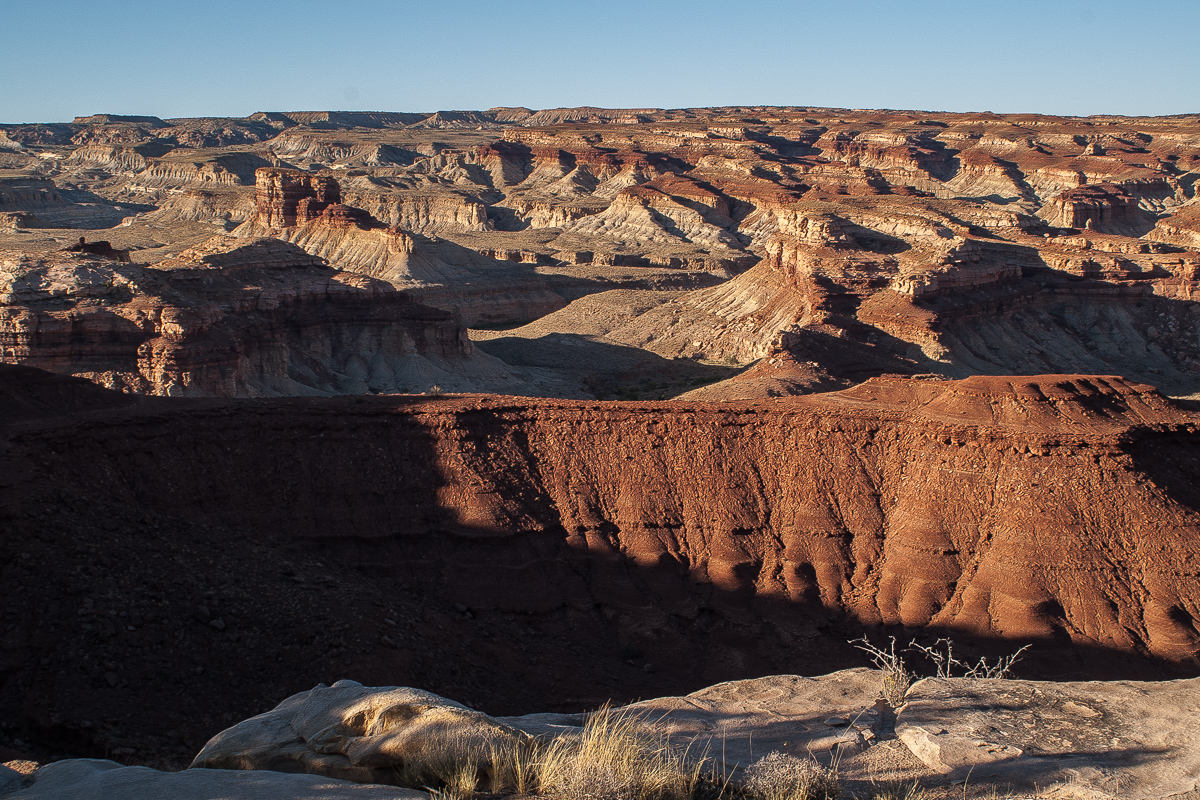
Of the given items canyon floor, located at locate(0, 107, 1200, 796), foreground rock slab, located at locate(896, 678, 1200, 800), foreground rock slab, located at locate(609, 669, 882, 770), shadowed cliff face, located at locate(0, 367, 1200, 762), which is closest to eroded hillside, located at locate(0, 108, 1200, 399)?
canyon floor, located at locate(0, 107, 1200, 796)

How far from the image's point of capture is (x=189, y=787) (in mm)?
9445

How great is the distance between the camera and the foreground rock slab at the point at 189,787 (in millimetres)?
9320

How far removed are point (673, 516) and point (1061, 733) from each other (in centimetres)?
1354

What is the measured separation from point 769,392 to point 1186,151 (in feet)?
482

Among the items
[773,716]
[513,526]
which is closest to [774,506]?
[513,526]

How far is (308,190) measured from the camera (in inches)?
3433

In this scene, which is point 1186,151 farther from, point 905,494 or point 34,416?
point 34,416

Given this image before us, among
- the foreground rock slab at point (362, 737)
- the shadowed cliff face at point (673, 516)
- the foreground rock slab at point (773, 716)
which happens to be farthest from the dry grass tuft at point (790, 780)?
the shadowed cliff face at point (673, 516)

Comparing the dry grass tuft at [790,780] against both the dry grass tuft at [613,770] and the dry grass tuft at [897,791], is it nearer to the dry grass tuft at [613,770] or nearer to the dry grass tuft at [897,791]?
the dry grass tuft at [897,791]

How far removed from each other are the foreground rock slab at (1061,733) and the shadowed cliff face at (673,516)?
8401mm

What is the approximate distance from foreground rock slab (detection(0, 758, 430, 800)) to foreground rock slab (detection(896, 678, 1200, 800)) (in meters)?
6.53

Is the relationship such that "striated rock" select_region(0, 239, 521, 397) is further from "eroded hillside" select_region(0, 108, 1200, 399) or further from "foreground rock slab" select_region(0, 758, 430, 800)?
"foreground rock slab" select_region(0, 758, 430, 800)

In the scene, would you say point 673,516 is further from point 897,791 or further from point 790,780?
point 790,780

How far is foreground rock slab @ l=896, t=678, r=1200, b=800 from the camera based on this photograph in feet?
36.7
